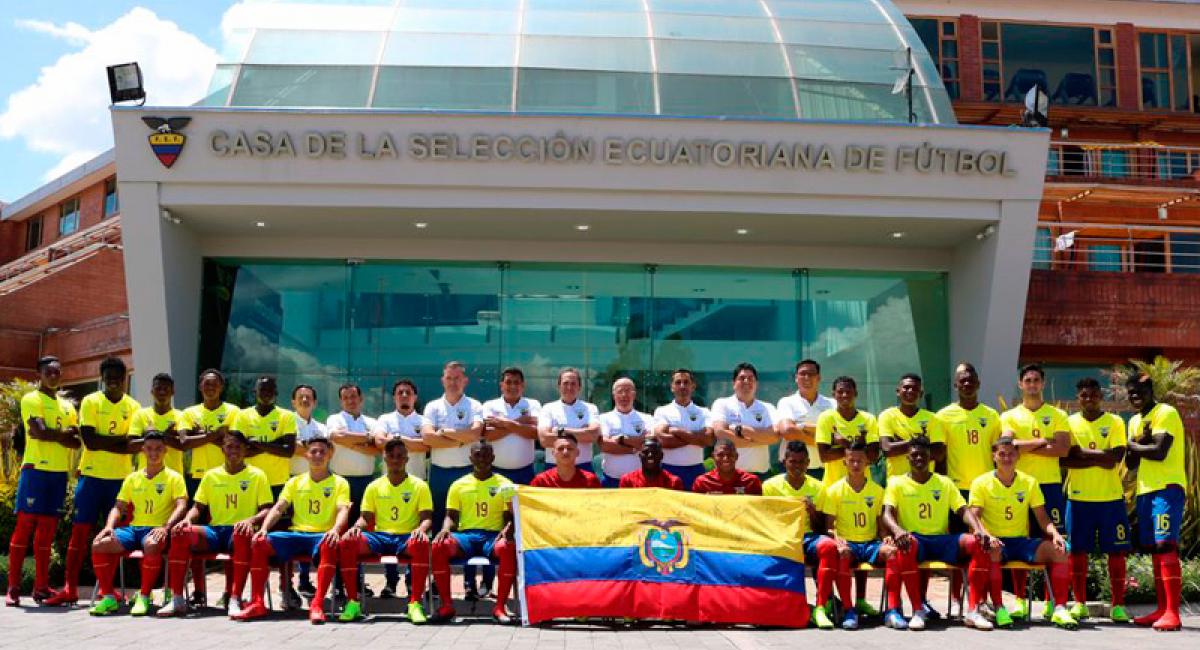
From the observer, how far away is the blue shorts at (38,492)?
33.5 feet

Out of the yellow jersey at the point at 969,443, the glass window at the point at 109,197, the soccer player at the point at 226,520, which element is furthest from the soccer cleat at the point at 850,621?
the glass window at the point at 109,197

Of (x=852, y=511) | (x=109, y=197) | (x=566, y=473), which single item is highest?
(x=109, y=197)

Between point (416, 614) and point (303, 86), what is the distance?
9173 millimetres

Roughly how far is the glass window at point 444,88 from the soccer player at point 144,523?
6.90m

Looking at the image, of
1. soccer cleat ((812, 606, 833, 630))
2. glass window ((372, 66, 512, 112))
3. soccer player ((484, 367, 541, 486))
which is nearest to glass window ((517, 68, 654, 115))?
glass window ((372, 66, 512, 112))

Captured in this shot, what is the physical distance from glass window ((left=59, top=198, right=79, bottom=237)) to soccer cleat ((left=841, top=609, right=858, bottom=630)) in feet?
120

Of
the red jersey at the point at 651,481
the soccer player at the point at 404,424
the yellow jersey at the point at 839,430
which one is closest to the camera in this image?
the red jersey at the point at 651,481

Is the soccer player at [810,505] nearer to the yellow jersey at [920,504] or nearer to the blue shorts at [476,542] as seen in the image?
the yellow jersey at [920,504]

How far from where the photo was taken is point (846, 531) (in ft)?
31.4

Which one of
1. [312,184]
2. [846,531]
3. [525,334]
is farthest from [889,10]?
[846,531]

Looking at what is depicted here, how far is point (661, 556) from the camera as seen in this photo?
8.99 m

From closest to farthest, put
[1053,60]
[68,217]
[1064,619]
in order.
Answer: [1064,619] < [1053,60] < [68,217]

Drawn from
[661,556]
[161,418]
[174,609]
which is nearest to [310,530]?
[174,609]

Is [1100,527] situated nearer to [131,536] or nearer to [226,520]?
[226,520]
